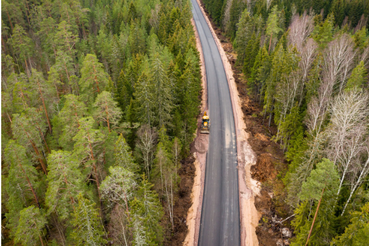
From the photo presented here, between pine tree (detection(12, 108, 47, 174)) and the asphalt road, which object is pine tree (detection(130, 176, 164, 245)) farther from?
pine tree (detection(12, 108, 47, 174))

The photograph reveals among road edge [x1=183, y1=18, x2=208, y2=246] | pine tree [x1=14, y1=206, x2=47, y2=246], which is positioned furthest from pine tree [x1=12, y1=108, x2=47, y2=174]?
road edge [x1=183, y1=18, x2=208, y2=246]

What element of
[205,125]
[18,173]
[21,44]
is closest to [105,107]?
[18,173]

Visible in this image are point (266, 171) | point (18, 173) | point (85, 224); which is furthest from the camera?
point (266, 171)

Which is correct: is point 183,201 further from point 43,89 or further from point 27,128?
point 43,89

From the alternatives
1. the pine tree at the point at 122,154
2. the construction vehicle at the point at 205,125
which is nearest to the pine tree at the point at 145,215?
the pine tree at the point at 122,154

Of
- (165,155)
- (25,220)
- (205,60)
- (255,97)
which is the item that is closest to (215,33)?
(205,60)

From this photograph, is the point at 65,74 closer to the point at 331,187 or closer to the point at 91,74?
the point at 91,74
